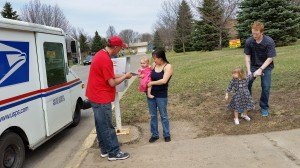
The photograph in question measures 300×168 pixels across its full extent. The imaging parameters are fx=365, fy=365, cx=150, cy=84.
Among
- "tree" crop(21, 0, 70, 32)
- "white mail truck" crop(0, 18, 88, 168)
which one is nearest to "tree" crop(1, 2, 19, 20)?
"tree" crop(21, 0, 70, 32)

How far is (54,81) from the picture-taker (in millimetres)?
7051

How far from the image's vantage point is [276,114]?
288 inches

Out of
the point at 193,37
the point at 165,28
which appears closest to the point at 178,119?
the point at 193,37

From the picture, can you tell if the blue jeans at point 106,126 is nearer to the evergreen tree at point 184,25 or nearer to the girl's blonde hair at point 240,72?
the girl's blonde hair at point 240,72

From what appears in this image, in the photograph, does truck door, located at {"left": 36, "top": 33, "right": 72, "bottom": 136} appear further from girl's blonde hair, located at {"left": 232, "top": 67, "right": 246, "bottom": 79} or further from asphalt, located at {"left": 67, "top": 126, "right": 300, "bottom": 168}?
girl's blonde hair, located at {"left": 232, "top": 67, "right": 246, "bottom": 79}

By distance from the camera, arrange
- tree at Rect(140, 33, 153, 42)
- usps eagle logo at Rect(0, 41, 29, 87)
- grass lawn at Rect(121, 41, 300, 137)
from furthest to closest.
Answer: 1. tree at Rect(140, 33, 153, 42)
2. grass lawn at Rect(121, 41, 300, 137)
3. usps eagle logo at Rect(0, 41, 29, 87)

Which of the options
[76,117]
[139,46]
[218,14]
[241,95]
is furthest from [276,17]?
[139,46]

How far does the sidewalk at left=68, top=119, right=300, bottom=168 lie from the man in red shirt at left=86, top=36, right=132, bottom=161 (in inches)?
11.6

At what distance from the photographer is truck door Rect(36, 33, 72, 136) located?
654cm

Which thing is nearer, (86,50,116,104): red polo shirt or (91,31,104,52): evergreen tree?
(86,50,116,104): red polo shirt

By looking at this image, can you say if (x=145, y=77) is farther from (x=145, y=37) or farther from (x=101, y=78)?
(x=145, y=37)

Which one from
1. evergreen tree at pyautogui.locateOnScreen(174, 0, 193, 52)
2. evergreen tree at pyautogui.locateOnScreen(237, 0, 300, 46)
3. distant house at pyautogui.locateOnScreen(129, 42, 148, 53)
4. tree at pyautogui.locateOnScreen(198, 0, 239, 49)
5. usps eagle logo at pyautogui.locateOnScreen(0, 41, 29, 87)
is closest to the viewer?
usps eagle logo at pyautogui.locateOnScreen(0, 41, 29, 87)

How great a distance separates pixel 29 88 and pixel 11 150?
1054 mm

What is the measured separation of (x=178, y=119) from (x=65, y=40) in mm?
3105
